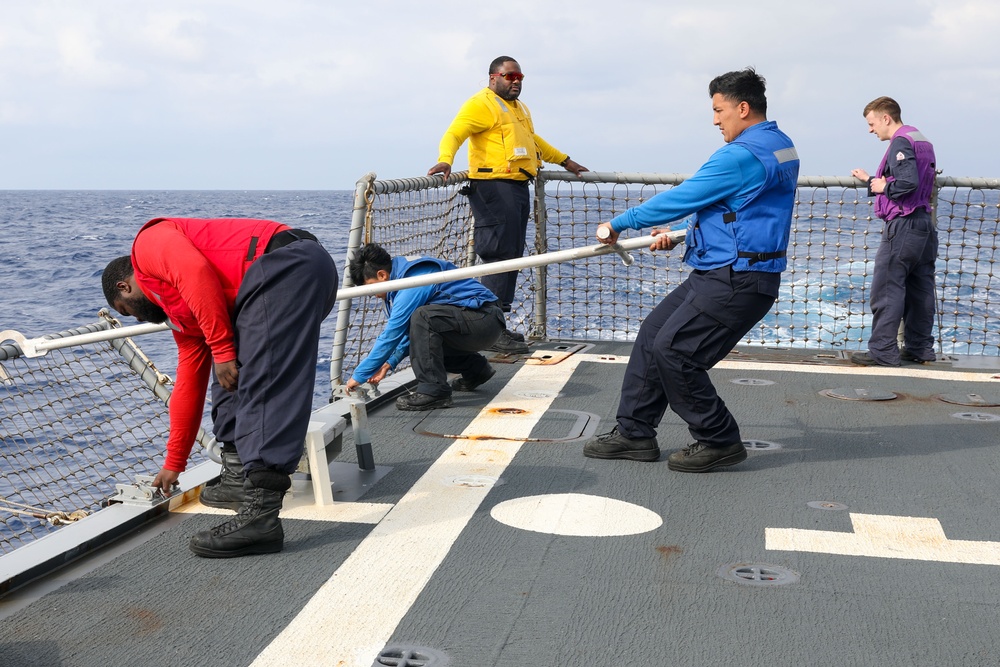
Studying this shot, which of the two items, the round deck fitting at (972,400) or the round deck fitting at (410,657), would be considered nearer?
the round deck fitting at (410,657)

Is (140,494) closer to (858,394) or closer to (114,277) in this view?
(114,277)

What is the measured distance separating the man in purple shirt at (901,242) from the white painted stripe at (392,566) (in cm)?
296

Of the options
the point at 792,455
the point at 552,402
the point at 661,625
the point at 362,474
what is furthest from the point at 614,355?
the point at 661,625

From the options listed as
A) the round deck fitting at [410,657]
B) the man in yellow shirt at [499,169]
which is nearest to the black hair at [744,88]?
the round deck fitting at [410,657]

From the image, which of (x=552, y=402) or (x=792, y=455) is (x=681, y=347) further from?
(x=552, y=402)

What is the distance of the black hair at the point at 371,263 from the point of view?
5.46 meters

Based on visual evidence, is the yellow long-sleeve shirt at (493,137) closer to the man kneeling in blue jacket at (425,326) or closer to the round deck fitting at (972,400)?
the man kneeling in blue jacket at (425,326)

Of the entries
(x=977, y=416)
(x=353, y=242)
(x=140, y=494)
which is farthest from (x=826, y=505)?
(x=353, y=242)

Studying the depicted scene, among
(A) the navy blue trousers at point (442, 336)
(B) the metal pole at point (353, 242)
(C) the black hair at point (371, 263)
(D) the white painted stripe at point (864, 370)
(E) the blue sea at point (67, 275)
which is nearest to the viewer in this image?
(C) the black hair at point (371, 263)

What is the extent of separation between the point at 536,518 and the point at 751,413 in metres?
2.14

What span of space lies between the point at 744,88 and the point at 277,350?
2205 millimetres

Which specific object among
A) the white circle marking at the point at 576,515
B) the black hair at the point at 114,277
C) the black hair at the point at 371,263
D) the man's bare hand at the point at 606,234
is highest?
the man's bare hand at the point at 606,234

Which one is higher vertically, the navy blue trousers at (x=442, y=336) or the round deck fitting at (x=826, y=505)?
the navy blue trousers at (x=442, y=336)

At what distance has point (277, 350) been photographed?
3.68m
